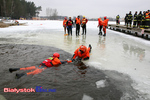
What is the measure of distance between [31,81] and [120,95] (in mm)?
2366

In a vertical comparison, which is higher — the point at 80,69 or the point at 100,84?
the point at 80,69

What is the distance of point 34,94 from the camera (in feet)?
9.95

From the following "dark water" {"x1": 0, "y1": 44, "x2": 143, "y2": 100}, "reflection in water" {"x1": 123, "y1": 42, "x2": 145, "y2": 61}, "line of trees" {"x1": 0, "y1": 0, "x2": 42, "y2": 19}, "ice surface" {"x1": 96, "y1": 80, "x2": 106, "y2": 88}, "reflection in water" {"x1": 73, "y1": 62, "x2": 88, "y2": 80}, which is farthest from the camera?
"line of trees" {"x1": 0, "y1": 0, "x2": 42, "y2": 19}

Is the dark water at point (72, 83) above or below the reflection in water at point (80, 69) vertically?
below

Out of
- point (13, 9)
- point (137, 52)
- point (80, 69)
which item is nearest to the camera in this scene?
point (80, 69)

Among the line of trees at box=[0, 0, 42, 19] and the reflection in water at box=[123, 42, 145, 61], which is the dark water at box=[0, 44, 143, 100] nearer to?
the reflection in water at box=[123, 42, 145, 61]

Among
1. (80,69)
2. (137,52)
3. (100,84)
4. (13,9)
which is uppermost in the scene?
(13,9)

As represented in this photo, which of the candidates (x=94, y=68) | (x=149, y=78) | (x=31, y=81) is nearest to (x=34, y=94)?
(x=31, y=81)

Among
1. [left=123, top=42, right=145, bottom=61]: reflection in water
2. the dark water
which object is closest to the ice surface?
the dark water

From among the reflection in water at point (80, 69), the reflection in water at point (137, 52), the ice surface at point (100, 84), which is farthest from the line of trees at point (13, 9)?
the ice surface at point (100, 84)

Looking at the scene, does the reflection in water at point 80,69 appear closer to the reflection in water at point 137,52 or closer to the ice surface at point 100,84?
the ice surface at point 100,84

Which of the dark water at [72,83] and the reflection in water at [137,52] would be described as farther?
the reflection in water at [137,52]

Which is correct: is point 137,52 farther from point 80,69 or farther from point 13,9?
point 13,9

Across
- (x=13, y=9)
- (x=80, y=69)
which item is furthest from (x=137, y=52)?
(x=13, y=9)
